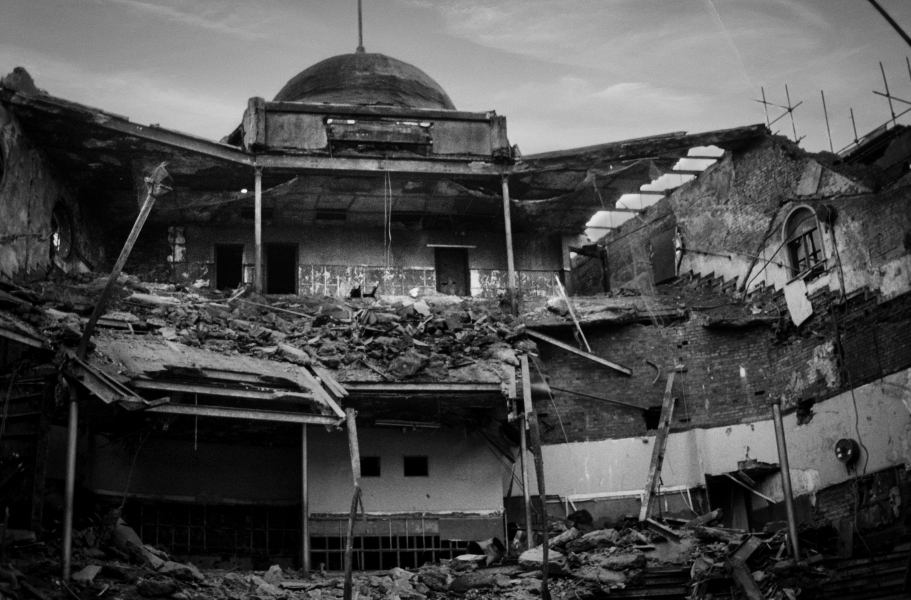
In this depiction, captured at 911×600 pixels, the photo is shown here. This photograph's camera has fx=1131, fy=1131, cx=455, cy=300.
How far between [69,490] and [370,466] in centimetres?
720

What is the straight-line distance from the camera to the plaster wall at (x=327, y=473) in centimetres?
2039

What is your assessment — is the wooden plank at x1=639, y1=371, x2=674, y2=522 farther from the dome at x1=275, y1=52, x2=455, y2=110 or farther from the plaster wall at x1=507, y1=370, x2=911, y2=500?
the dome at x1=275, y1=52, x2=455, y2=110

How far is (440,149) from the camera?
25.8m

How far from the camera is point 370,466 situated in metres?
21.8

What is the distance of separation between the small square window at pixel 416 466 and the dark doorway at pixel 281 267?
22.3 feet

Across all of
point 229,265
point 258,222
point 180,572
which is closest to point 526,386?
point 258,222

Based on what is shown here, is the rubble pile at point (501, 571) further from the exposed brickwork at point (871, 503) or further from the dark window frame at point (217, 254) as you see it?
the dark window frame at point (217, 254)

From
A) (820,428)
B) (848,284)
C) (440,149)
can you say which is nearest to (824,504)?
(820,428)

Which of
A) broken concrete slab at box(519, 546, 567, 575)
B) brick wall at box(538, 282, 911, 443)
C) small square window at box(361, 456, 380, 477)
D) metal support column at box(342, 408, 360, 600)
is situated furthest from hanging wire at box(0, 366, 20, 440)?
brick wall at box(538, 282, 911, 443)

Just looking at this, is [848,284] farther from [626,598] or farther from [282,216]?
[282,216]

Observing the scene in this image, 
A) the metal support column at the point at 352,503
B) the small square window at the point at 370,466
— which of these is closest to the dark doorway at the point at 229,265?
the small square window at the point at 370,466

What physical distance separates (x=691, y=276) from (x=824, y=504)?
7.11 m

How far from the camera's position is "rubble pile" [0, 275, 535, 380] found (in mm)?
19953

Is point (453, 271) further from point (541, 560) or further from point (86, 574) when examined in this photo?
point (86, 574)
